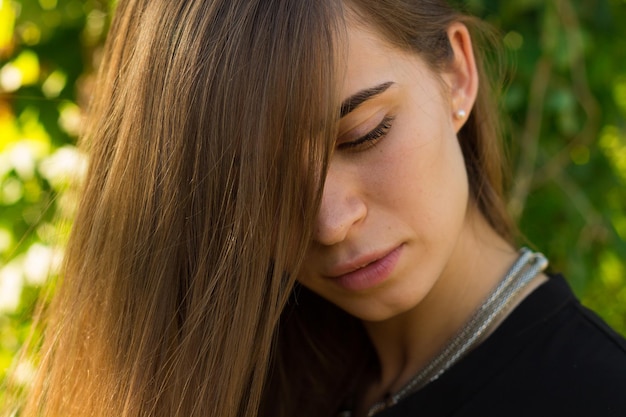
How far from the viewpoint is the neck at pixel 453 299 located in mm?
1632

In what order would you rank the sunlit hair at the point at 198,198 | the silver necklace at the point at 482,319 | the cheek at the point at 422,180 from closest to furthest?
1. the sunlit hair at the point at 198,198
2. the cheek at the point at 422,180
3. the silver necklace at the point at 482,319

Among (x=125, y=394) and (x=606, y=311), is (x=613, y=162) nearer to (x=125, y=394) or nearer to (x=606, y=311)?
(x=606, y=311)

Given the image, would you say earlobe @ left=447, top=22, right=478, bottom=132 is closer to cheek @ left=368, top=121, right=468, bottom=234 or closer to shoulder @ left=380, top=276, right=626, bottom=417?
cheek @ left=368, top=121, right=468, bottom=234

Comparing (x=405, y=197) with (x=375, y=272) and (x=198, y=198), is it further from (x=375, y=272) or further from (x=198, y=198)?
(x=198, y=198)

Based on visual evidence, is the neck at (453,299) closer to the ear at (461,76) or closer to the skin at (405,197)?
the skin at (405,197)

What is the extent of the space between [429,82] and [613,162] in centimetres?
104

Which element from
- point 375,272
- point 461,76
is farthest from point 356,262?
point 461,76

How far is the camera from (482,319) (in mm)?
1579

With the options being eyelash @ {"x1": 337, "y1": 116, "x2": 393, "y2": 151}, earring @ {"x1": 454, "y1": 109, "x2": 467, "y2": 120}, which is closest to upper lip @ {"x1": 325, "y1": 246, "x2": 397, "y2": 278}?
eyelash @ {"x1": 337, "y1": 116, "x2": 393, "y2": 151}

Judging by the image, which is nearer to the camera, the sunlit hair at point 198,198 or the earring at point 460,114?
the sunlit hair at point 198,198

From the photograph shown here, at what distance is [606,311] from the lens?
288cm

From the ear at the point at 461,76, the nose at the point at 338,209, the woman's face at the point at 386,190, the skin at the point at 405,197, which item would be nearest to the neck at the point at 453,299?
the skin at the point at 405,197

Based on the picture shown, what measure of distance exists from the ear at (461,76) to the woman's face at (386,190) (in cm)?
6

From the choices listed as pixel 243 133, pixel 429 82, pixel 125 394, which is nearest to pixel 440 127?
pixel 429 82
